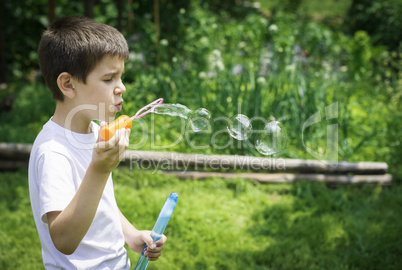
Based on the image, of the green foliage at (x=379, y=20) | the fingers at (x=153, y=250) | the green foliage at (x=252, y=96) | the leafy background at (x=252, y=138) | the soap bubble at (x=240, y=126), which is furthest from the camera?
the green foliage at (x=379, y=20)

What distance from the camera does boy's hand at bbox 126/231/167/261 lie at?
4.75ft

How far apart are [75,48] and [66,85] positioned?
121 millimetres

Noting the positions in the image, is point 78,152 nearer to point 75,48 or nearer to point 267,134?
point 75,48

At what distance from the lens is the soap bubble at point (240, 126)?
6.61 feet

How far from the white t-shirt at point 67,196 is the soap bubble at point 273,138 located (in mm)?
968

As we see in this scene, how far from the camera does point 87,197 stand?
1.09 meters

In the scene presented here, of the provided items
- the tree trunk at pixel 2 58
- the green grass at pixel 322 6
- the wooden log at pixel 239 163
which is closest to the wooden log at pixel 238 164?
the wooden log at pixel 239 163

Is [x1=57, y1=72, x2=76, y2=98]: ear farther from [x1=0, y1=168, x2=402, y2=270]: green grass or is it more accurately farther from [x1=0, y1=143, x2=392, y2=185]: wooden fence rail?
[x1=0, y1=143, x2=392, y2=185]: wooden fence rail

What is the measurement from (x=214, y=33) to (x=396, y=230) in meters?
3.73

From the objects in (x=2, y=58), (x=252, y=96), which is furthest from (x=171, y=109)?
(x=2, y=58)

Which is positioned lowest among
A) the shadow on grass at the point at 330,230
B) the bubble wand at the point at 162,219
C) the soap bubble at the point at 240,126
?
the shadow on grass at the point at 330,230

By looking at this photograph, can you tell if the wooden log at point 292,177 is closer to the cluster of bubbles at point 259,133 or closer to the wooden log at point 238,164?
the wooden log at point 238,164

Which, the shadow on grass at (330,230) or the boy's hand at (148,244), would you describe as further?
the shadow on grass at (330,230)

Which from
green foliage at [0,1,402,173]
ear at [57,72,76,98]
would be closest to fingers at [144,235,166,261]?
ear at [57,72,76,98]
